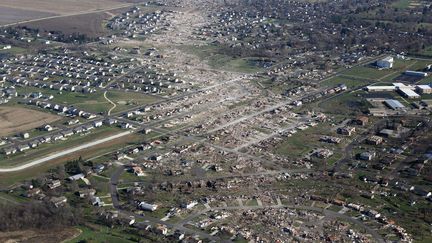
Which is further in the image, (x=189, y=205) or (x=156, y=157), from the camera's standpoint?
(x=156, y=157)

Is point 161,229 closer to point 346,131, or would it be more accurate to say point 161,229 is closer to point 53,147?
point 53,147

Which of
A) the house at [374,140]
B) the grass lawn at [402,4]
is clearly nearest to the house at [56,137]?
the house at [374,140]

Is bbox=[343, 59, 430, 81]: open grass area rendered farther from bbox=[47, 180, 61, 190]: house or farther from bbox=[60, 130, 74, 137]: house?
bbox=[47, 180, 61, 190]: house

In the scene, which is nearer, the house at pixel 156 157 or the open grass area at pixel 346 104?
the house at pixel 156 157

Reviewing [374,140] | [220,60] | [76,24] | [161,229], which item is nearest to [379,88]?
[374,140]

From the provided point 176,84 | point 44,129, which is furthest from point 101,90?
point 44,129

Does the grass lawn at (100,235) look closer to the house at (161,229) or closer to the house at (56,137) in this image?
the house at (161,229)

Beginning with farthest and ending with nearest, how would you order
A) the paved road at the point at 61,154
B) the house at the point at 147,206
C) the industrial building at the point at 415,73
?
the industrial building at the point at 415,73
the paved road at the point at 61,154
the house at the point at 147,206
